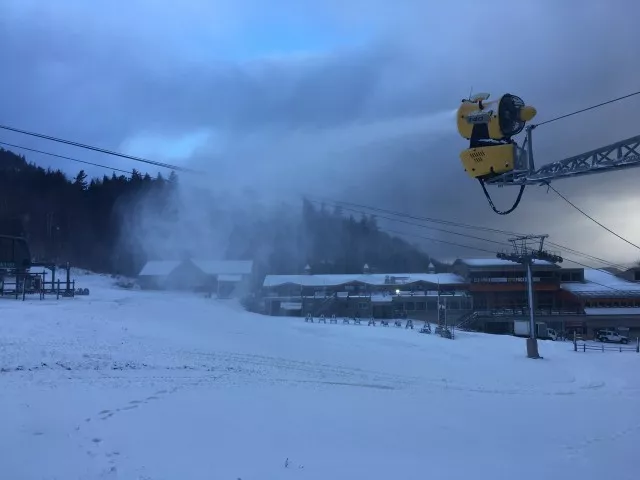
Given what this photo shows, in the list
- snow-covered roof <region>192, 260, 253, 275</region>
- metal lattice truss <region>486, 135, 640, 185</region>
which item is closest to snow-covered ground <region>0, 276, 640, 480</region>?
metal lattice truss <region>486, 135, 640, 185</region>

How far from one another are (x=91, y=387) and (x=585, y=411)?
47.7ft

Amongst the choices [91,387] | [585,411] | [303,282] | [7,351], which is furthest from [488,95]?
[303,282]

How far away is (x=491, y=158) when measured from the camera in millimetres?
7504

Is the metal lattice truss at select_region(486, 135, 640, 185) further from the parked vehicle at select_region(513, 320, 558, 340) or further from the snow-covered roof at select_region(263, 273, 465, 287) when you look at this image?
the snow-covered roof at select_region(263, 273, 465, 287)

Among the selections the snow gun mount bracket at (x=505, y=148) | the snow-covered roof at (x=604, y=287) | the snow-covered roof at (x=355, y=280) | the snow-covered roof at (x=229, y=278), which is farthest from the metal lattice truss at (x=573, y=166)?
the snow-covered roof at (x=604, y=287)

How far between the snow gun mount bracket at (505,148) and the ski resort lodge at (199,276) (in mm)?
55612

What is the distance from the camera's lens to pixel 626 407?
1719 centimetres

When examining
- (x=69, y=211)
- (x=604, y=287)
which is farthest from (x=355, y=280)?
(x=69, y=211)

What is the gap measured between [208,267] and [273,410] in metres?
52.8

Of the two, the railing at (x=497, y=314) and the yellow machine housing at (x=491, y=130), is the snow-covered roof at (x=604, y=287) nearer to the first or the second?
the railing at (x=497, y=314)

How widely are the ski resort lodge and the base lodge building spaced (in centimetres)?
429

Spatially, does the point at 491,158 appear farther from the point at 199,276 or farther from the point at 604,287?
the point at 604,287

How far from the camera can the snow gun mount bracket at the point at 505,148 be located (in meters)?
7.33

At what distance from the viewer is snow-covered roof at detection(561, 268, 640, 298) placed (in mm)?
65000
